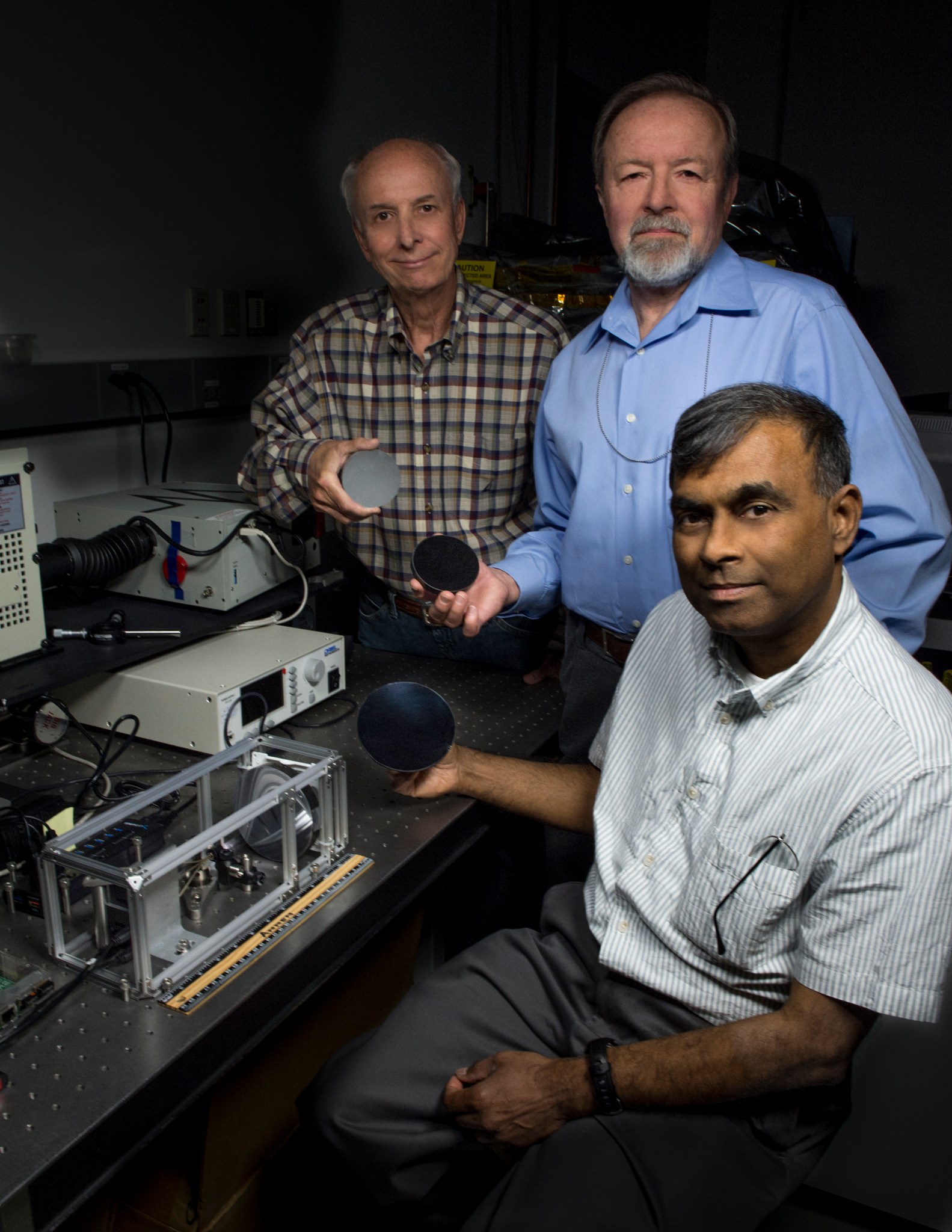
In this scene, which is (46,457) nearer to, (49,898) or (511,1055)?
(49,898)

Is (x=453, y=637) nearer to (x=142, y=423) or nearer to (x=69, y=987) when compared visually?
(x=142, y=423)

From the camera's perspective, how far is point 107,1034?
1.06 metres

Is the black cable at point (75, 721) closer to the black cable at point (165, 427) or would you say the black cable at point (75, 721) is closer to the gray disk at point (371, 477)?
the gray disk at point (371, 477)

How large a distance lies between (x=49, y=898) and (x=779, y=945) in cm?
84

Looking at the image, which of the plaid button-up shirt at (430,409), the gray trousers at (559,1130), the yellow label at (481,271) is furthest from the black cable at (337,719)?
the yellow label at (481,271)

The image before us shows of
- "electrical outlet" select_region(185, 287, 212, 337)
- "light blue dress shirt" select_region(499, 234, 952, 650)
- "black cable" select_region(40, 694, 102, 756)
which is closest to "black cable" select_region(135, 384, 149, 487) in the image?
"electrical outlet" select_region(185, 287, 212, 337)

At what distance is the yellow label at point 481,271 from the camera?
2.56m

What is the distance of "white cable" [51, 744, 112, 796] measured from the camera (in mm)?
1559

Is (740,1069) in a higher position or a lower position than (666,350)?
lower

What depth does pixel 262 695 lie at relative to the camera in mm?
1684

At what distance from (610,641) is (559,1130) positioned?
0.82 metres

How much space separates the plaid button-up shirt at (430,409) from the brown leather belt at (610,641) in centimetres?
35

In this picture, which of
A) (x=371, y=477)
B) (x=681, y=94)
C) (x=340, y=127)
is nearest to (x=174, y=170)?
(x=340, y=127)

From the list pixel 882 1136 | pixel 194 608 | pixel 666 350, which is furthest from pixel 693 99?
pixel 882 1136
